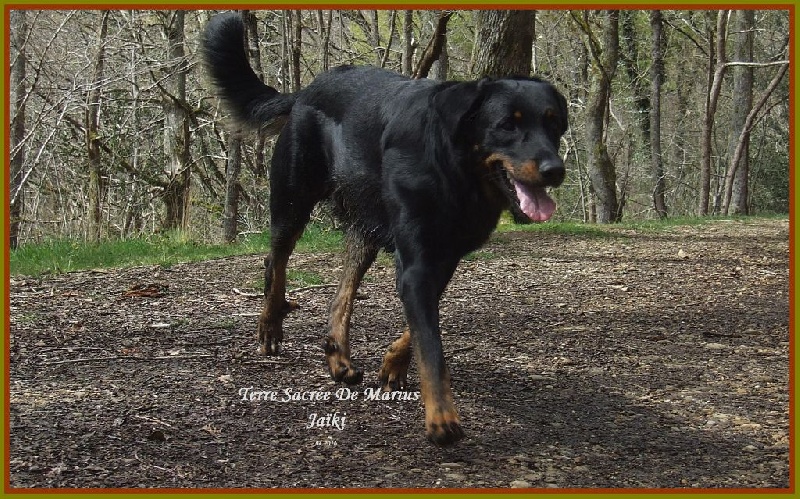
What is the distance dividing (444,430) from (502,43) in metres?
7.14

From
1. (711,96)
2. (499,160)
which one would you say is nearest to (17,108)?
(499,160)

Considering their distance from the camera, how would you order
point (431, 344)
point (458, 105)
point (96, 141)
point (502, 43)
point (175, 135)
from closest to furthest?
point (431, 344), point (458, 105), point (502, 43), point (96, 141), point (175, 135)

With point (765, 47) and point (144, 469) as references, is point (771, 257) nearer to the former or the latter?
point (144, 469)

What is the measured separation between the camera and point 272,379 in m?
4.82

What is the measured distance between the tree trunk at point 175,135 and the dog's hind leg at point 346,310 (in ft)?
28.2

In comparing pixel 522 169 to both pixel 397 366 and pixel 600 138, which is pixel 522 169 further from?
pixel 600 138

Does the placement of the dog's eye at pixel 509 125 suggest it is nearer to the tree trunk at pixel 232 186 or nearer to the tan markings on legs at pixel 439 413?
the tan markings on legs at pixel 439 413

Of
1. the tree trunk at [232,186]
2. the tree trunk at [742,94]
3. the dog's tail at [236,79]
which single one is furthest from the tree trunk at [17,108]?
the tree trunk at [742,94]

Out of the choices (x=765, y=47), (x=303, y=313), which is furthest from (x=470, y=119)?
(x=765, y=47)

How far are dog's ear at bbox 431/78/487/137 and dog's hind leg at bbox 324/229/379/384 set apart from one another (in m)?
1.13

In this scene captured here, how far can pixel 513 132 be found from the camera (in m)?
3.97

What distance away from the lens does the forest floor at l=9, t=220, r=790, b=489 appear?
3.48m

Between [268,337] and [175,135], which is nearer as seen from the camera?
[268,337]

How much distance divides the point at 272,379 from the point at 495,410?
122 centimetres
